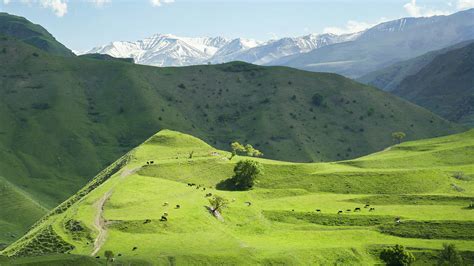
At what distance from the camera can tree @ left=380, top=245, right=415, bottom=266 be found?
93081mm

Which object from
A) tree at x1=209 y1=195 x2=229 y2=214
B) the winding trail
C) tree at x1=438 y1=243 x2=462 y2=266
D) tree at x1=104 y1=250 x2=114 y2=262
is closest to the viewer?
tree at x1=104 y1=250 x2=114 y2=262

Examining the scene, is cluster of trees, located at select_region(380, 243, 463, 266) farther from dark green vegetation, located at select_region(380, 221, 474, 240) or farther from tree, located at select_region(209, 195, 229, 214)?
tree, located at select_region(209, 195, 229, 214)

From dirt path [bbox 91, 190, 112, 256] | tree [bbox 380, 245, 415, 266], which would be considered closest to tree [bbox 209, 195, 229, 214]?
dirt path [bbox 91, 190, 112, 256]

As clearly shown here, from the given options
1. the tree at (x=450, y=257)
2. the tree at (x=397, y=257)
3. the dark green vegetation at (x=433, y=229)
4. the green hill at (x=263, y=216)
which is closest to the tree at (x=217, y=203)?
the green hill at (x=263, y=216)

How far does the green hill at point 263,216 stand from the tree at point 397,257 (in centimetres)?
629

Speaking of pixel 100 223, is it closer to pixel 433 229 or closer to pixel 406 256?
pixel 406 256

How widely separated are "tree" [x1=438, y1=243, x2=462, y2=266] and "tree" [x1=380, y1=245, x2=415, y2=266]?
565cm

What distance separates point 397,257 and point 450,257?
9.75 metres

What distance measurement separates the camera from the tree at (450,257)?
297ft

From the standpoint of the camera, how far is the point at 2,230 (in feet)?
Answer: 581

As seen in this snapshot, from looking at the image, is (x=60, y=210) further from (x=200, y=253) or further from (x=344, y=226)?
(x=344, y=226)

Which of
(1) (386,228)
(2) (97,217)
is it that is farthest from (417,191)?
(2) (97,217)

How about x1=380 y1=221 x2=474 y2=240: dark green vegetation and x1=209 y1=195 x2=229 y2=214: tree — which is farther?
x1=209 y1=195 x2=229 y2=214: tree

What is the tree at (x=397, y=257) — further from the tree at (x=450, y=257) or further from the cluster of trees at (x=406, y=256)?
the tree at (x=450, y=257)
